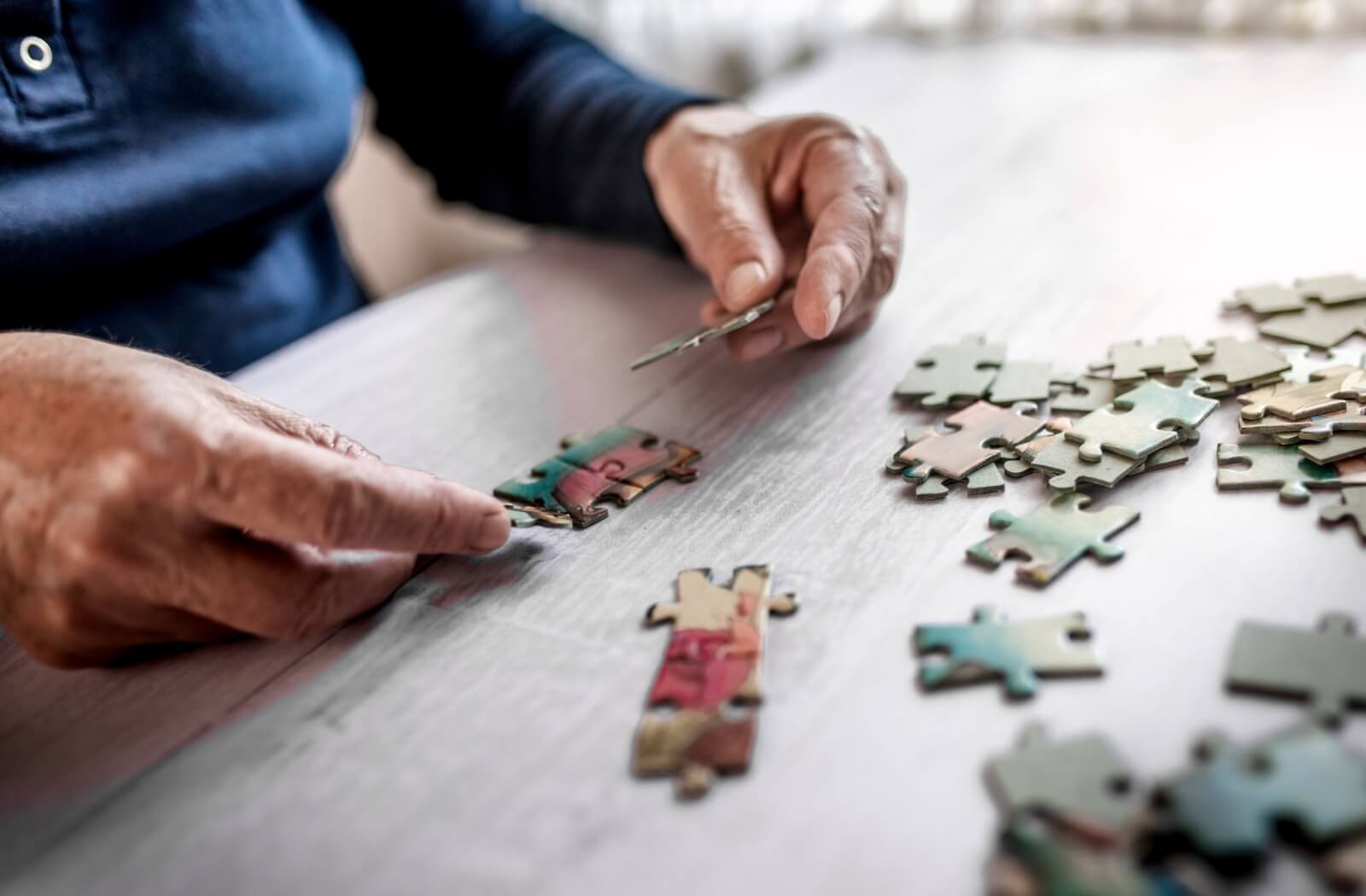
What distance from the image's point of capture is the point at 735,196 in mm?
1361

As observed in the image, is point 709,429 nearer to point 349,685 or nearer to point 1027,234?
point 349,685

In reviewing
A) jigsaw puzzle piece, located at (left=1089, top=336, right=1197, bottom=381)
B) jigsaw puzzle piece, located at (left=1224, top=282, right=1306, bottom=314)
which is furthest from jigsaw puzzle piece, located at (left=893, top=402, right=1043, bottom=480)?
jigsaw puzzle piece, located at (left=1224, top=282, right=1306, bottom=314)

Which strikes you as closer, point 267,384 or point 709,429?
point 709,429

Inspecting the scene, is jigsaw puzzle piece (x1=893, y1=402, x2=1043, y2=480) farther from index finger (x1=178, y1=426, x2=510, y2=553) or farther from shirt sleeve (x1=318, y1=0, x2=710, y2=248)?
shirt sleeve (x1=318, y1=0, x2=710, y2=248)

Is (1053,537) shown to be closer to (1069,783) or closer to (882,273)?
(1069,783)

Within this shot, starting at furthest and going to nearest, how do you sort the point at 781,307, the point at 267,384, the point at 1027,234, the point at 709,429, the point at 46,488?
the point at 1027,234 < the point at 267,384 < the point at 781,307 < the point at 709,429 < the point at 46,488

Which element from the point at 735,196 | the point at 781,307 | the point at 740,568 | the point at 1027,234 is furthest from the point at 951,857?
the point at 1027,234

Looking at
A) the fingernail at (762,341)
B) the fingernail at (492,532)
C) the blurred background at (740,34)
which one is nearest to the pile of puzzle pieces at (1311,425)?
the fingernail at (762,341)

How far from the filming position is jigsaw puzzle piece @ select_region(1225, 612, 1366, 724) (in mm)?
716

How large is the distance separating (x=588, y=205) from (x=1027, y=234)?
24.6 inches

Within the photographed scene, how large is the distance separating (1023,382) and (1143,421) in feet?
0.46

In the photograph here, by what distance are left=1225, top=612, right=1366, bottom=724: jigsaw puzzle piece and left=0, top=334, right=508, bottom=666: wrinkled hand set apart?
592 millimetres

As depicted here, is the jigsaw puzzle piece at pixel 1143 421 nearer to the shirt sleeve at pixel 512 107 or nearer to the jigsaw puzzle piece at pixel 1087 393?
the jigsaw puzzle piece at pixel 1087 393

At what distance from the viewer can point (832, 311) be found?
1.17m
